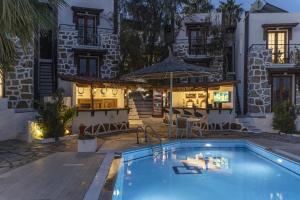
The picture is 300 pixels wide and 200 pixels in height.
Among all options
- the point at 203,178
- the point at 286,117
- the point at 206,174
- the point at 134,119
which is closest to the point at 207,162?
the point at 206,174

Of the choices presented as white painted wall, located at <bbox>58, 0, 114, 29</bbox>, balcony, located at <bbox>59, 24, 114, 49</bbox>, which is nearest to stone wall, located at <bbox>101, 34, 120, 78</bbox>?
balcony, located at <bbox>59, 24, 114, 49</bbox>

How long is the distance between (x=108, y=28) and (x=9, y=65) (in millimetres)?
16102

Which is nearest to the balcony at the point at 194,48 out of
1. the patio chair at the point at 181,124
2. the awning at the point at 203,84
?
the awning at the point at 203,84

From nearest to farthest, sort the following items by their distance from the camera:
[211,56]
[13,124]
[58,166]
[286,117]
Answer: [58,166] → [13,124] → [286,117] → [211,56]

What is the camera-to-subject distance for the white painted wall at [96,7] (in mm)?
22703

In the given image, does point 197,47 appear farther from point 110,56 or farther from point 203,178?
point 203,178

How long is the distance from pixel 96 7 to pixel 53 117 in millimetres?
10525

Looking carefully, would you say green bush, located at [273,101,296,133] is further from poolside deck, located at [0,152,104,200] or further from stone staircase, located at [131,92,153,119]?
poolside deck, located at [0,152,104,200]

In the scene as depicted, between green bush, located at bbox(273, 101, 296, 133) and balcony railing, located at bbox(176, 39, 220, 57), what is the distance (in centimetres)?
801

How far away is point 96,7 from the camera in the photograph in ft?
76.8

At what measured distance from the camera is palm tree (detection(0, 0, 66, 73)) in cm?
562

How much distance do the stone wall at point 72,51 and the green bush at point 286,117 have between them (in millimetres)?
10187

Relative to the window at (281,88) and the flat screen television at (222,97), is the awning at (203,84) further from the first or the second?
the window at (281,88)

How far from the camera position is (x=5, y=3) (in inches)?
212
